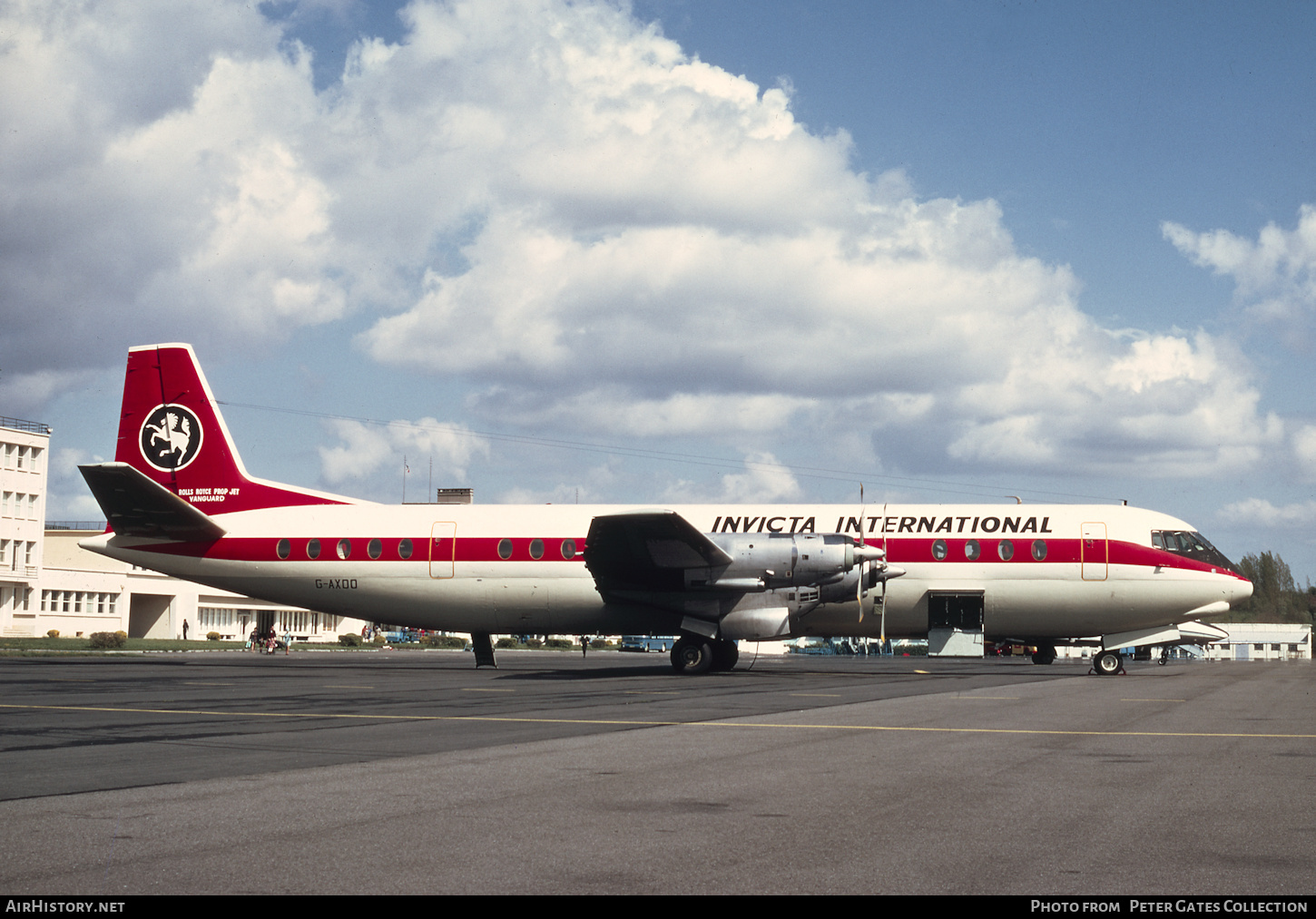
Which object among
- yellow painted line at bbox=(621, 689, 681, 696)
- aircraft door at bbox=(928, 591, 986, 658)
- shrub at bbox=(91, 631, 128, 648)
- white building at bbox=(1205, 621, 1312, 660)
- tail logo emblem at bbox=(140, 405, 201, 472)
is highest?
tail logo emblem at bbox=(140, 405, 201, 472)

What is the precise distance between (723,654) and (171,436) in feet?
63.3

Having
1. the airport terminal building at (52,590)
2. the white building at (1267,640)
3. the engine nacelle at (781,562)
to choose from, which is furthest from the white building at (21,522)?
the white building at (1267,640)

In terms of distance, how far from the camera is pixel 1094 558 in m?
31.6

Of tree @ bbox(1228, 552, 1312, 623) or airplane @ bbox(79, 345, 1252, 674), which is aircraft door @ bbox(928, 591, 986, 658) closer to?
airplane @ bbox(79, 345, 1252, 674)

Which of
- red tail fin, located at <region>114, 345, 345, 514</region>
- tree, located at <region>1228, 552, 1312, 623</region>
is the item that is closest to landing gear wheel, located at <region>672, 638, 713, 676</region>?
red tail fin, located at <region>114, 345, 345, 514</region>

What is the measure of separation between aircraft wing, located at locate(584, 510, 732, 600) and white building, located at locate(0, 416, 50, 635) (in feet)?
217

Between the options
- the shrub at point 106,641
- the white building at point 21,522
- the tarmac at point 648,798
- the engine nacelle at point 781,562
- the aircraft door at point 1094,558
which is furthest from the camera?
the white building at point 21,522

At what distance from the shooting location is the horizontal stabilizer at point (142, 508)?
3225 centimetres

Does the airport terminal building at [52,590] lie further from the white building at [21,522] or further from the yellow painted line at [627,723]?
the yellow painted line at [627,723]

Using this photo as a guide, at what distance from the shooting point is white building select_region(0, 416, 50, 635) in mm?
81625

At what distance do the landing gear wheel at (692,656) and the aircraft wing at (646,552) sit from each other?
1680 mm

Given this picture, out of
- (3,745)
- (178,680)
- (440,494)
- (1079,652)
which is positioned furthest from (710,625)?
(1079,652)

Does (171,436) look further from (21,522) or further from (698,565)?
(21,522)

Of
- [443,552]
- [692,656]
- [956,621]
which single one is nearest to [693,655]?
[692,656]
